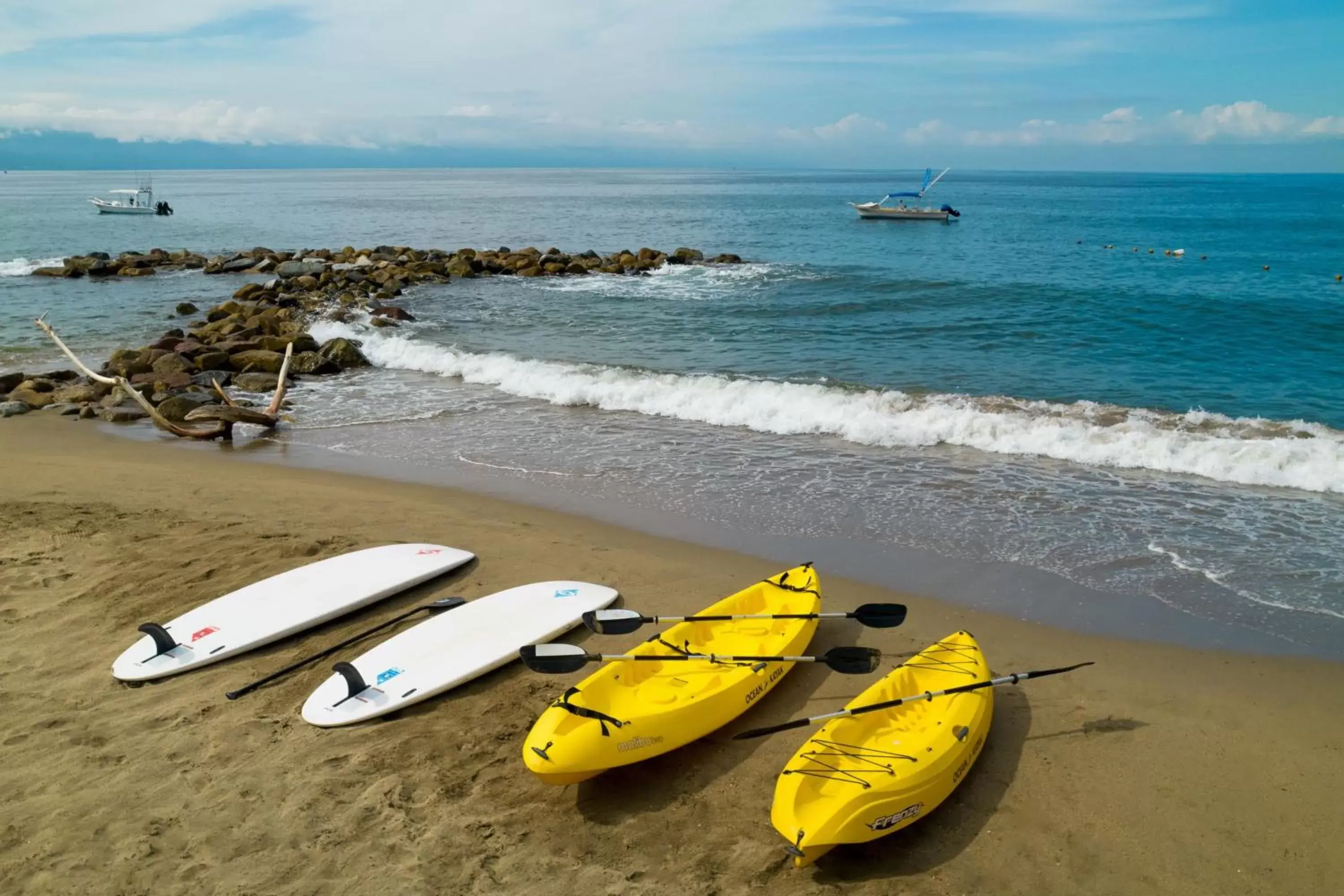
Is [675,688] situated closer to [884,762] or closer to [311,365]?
[884,762]

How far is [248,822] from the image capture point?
462 cm

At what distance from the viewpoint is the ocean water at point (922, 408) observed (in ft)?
26.1

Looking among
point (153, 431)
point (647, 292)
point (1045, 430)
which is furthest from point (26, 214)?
point (1045, 430)

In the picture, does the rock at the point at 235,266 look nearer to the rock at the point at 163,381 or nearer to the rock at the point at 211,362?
the rock at the point at 211,362

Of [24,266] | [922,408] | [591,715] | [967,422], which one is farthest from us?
[24,266]

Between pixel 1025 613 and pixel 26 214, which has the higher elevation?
pixel 26 214

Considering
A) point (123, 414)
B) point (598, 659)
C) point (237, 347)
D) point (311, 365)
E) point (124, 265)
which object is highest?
point (124, 265)

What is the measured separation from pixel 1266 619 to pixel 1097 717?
2.23m

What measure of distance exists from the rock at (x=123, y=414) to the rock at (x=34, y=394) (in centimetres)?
135

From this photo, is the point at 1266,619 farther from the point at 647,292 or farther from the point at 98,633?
the point at 647,292

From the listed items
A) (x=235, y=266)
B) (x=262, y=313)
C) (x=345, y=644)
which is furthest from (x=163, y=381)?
(x=235, y=266)

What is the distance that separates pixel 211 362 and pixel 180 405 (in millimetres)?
3286

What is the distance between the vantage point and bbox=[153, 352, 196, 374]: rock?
15219mm

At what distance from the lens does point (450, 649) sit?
20.6ft
